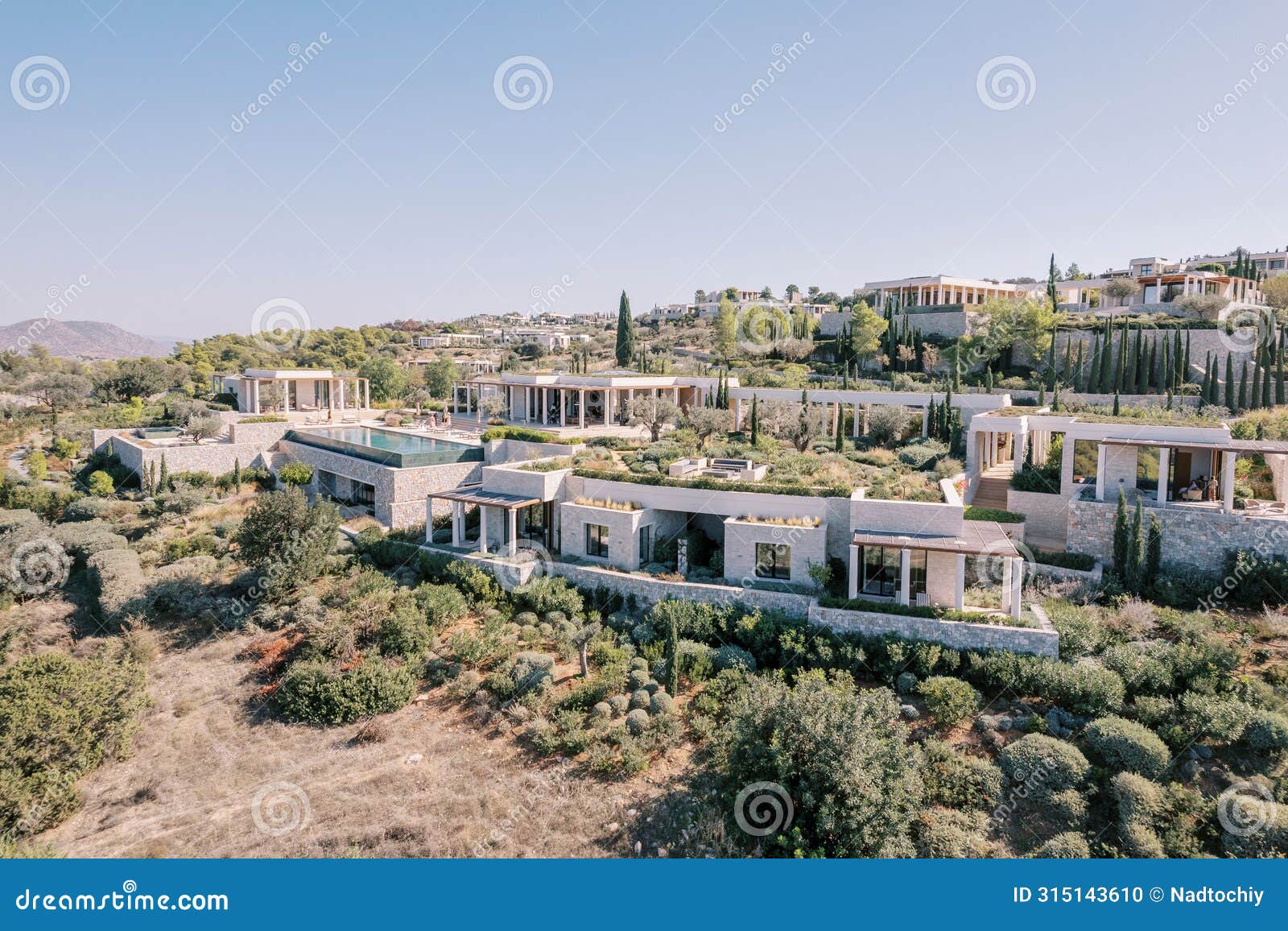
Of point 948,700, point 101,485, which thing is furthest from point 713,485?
point 101,485

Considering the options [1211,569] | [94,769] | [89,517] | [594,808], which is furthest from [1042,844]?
[89,517]

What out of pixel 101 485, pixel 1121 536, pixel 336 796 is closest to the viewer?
pixel 336 796

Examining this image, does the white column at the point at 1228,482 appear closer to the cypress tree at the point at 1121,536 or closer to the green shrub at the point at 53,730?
the cypress tree at the point at 1121,536

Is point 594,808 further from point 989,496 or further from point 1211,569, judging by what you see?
point 989,496

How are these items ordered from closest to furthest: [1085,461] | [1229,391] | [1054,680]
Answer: [1054,680], [1085,461], [1229,391]

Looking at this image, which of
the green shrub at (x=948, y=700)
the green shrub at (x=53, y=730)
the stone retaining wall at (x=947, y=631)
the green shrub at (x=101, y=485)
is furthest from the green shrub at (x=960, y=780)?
the green shrub at (x=101, y=485)

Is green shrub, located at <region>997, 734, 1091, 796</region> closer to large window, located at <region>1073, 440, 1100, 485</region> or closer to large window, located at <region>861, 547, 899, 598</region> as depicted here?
large window, located at <region>861, 547, 899, 598</region>

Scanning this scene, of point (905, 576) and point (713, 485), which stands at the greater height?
point (713, 485)

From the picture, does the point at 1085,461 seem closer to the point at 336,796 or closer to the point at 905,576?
the point at 905,576
